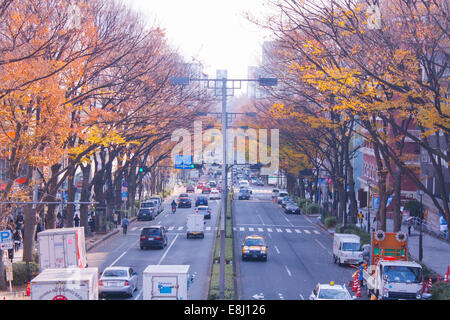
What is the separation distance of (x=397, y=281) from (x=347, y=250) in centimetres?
1066

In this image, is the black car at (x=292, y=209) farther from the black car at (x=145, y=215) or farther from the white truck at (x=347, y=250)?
the white truck at (x=347, y=250)

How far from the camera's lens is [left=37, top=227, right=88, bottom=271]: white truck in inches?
1078

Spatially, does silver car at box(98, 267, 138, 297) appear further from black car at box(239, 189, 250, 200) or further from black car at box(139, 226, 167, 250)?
black car at box(239, 189, 250, 200)

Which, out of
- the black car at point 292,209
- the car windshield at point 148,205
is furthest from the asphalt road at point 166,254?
the black car at point 292,209

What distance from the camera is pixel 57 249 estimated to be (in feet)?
90.2

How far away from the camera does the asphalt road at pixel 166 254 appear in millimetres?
29791

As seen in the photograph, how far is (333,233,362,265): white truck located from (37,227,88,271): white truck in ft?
50.8

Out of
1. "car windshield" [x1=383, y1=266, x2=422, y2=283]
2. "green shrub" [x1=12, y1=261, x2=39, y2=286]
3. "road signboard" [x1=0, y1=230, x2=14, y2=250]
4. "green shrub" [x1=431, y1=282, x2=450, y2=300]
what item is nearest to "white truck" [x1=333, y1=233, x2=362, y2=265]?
"car windshield" [x1=383, y1=266, x2=422, y2=283]

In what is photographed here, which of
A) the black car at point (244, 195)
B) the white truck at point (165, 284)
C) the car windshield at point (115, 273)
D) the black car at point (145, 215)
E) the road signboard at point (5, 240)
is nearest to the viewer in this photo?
the white truck at point (165, 284)

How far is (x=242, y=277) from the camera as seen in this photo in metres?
30.3

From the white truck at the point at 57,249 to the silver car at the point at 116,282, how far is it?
324cm

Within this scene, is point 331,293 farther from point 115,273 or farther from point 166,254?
point 166,254

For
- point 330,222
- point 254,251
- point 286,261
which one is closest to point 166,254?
point 254,251

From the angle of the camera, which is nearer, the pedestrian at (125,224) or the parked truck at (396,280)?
the parked truck at (396,280)
